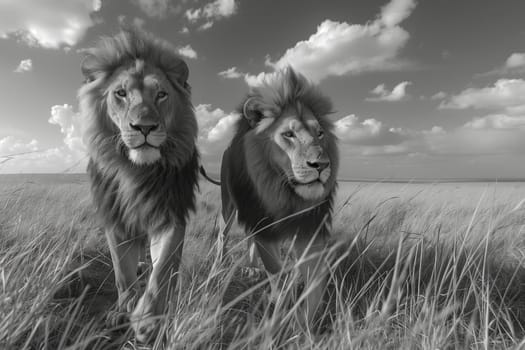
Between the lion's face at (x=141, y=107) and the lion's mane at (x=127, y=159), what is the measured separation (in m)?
0.09

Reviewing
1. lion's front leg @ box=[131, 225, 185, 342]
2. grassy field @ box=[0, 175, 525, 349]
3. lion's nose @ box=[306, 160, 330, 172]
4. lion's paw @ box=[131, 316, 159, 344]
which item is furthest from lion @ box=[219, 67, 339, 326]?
lion's paw @ box=[131, 316, 159, 344]

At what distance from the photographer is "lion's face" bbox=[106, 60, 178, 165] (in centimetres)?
248

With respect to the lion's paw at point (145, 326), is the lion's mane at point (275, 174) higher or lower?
higher

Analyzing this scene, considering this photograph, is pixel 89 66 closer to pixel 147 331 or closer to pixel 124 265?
pixel 124 265

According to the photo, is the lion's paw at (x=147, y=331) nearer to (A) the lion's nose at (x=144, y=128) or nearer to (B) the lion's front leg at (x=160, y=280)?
(B) the lion's front leg at (x=160, y=280)

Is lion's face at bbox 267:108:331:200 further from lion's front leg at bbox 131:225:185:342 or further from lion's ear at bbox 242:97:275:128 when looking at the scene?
lion's front leg at bbox 131:225:185:342

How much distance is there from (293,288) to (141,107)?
1.57 meters

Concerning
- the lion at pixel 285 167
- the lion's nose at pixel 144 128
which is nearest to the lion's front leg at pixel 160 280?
the lion at pixel 285 167

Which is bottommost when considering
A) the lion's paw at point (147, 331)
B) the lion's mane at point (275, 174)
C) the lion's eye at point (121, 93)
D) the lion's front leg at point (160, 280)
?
the lion's paw at point (147, 331)

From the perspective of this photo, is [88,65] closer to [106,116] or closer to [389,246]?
[106,116]

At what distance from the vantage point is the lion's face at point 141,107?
2479 millimetres

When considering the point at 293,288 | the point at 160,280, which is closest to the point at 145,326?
the point at 160,280

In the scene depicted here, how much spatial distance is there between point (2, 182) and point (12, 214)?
1.65 m

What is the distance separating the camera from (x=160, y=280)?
253cm
